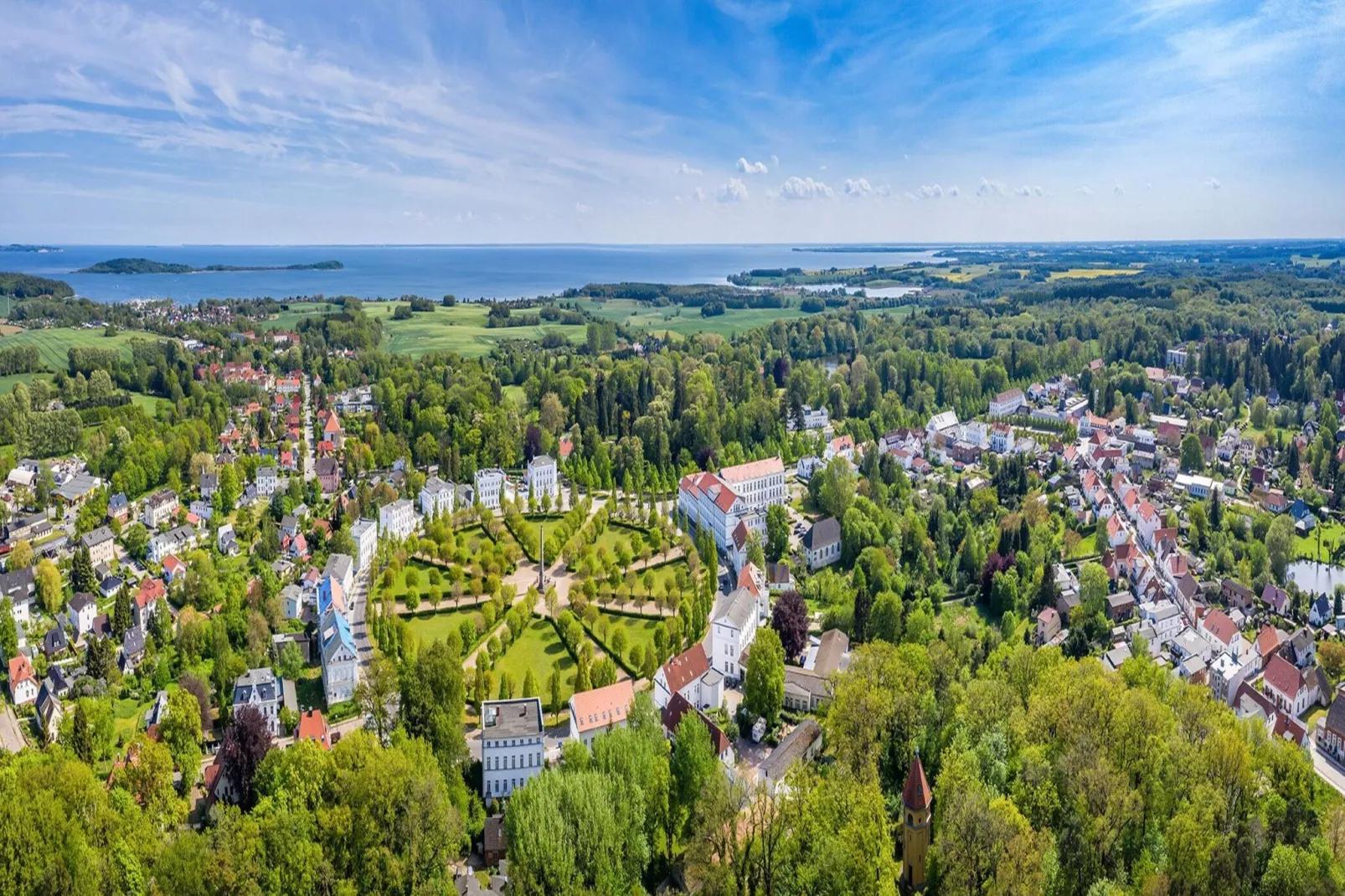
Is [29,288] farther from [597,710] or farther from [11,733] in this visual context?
[597,710]

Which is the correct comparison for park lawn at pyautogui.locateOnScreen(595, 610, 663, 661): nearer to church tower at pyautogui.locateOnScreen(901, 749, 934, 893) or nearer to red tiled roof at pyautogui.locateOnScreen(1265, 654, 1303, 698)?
church tower at pyautogui.locateOnScreen(901, 749, 934, 893)

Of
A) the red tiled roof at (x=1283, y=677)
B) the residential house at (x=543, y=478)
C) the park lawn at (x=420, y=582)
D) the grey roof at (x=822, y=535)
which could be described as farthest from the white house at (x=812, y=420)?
the red tiled roof at (x=1283, y=677)

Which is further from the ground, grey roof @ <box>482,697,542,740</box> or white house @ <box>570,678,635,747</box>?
grey roof @ <box>482,697,542,740</box>

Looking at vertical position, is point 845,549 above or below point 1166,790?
below

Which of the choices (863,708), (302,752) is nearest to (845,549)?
(863,708)

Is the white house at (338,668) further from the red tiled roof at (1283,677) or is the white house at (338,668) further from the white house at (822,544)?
the red tiled roof at (1283,677)

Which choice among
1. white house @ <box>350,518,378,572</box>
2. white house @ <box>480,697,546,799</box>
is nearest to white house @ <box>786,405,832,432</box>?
white house @ <box>350,518,378,572</box>

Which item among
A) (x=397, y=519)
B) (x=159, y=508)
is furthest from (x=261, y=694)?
(x=159, y=508)

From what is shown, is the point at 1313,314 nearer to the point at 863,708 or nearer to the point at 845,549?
the point at 845,549
